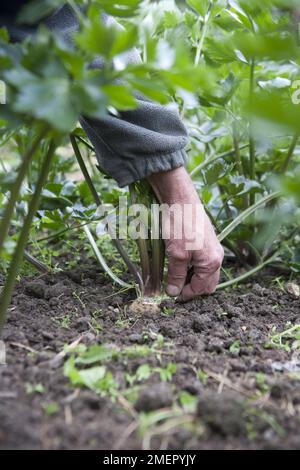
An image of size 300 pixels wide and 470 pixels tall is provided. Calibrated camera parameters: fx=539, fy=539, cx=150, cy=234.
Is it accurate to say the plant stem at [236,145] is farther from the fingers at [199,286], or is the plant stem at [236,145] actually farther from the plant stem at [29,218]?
the plant stem at [29,218]

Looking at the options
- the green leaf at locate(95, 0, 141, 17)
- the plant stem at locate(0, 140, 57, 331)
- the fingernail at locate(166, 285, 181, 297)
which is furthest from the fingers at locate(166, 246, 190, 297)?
the green leaf at locate(95, 0, 141, 17)

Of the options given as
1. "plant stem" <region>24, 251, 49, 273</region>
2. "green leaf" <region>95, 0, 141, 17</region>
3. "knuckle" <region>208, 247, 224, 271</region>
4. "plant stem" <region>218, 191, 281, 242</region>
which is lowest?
"plant stem" <region>24, 251, 49, 273</region>

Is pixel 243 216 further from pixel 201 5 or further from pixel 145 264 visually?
pixel 201 5

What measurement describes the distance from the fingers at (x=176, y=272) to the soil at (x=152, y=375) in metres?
0.04

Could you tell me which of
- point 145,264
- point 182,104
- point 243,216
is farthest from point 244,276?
point 182,104

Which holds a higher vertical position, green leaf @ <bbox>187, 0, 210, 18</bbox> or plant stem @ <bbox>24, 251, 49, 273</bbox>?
green leaf @ <bbox>187, 0, 210, 18</bbox>

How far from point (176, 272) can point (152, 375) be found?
0.43 m

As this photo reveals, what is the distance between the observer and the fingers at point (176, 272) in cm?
118

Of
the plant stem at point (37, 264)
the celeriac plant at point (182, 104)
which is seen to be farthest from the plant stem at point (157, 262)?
the plant stem at point (37, 264)

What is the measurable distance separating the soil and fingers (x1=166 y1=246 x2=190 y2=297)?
0.14ft

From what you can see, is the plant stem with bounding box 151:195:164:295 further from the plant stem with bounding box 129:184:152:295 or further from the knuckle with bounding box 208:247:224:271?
the knuckle with bounding box 208:247:224:271

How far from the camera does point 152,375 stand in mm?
795

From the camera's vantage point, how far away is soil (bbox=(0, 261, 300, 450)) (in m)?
0.65

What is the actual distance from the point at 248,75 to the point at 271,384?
0.82m
